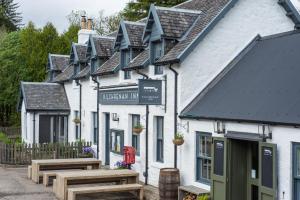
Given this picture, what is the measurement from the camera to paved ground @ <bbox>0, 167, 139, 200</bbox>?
53.1 feet

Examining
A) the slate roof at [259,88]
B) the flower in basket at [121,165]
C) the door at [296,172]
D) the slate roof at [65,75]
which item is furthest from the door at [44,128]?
the door at [296,172]

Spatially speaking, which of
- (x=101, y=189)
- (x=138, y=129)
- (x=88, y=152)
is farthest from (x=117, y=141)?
(x=101, y=189)

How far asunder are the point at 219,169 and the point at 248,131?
1.51 metres

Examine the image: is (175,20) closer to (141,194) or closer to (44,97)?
(141,194)

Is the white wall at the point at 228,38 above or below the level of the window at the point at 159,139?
above

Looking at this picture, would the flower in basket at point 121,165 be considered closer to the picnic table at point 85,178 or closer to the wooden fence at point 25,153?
the picnic table at point 85,178

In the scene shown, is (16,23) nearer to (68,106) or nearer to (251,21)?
(68,106)

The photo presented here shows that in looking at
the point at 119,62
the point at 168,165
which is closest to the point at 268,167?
the point at 168,165

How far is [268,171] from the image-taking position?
11.9m

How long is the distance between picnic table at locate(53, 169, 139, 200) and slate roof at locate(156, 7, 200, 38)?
5.17 m

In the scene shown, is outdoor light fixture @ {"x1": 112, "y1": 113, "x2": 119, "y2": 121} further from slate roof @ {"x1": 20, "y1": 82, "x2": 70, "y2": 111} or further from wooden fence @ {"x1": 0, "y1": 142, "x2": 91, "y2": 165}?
slate roof @ {"x1": 20, "y1": 82, "x2": 70, "y2": 111}

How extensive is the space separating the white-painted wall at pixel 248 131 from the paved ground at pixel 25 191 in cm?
223

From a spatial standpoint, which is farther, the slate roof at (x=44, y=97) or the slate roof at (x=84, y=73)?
the slate roof at (x=44, y=97)

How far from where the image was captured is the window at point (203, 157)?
14781 mm
